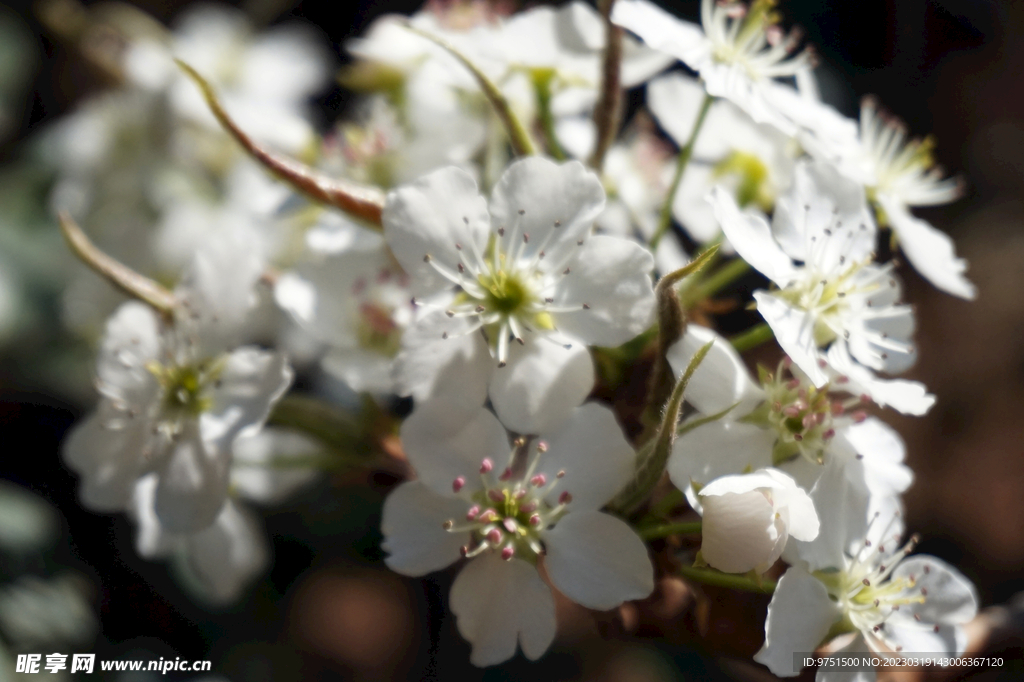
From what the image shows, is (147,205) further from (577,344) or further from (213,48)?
(577,344)

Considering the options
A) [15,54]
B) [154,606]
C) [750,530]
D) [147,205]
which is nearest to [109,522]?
[154,606]

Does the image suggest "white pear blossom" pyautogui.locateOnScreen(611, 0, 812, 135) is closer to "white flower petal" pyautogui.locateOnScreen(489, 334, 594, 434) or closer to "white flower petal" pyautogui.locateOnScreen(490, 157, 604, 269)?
"white flower petal" pyautogui.locateOnScreen(490, 157, 604, 269)

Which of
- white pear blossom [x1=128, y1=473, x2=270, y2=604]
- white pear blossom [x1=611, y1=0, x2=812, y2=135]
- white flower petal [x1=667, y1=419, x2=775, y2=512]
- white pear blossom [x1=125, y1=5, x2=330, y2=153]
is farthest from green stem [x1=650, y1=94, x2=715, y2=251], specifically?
white pear blossom [x1=125, y1=5, x2=330, y2=153]

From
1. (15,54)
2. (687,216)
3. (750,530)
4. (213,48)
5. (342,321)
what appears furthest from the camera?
(213,48)

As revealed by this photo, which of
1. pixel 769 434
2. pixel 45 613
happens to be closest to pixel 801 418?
pixel 769 434

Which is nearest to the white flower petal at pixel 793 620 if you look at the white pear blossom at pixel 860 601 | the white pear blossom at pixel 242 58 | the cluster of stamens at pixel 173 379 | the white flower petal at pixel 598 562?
the white pear blossom at pixel 860 601

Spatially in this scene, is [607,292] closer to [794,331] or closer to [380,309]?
[794,331]
